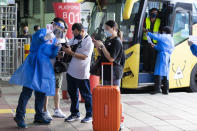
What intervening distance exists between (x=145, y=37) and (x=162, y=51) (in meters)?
0.62

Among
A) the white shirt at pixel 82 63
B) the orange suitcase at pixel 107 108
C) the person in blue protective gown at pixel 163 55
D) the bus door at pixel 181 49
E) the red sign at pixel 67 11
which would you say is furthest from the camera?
the bus door at pixel 181 49

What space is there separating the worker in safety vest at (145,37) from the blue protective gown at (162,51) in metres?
0.34

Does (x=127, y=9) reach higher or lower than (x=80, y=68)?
higher

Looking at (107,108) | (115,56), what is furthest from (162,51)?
(107,108)

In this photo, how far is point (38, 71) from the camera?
22.0 feet

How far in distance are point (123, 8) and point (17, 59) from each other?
4276mm

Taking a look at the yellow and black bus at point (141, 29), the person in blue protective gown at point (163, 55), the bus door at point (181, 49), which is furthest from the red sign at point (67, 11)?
the bus door at point (181, 49)

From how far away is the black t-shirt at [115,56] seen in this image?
262 inches

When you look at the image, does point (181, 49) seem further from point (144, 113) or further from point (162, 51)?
point (144, 113)

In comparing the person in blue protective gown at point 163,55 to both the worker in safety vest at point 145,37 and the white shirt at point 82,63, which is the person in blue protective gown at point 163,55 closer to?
the worker in safety vest at point 145,37

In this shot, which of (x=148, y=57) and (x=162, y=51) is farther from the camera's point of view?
(x=148, y=57)

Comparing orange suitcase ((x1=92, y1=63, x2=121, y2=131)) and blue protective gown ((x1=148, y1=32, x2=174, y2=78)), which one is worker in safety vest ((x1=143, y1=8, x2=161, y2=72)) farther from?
orange suitcase ((x1=92, y1=63, x2=121, y2=131))

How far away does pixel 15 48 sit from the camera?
13805 millimetres

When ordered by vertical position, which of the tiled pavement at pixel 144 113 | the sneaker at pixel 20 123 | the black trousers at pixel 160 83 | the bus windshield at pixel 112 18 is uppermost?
the bus windshield at pixel 112 18
